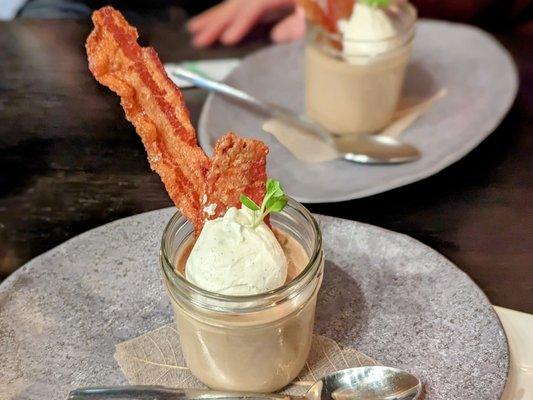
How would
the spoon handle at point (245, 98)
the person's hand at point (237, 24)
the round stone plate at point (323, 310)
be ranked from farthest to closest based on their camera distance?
the person's hand at point (237, 24) < the spoon handle at point (245, 98) < the round stone plate at point (323, 310)

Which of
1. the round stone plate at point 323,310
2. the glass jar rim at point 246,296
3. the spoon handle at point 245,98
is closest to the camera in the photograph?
the glass jar rim at point 246,296

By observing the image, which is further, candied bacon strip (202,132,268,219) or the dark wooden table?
the dark wooden table

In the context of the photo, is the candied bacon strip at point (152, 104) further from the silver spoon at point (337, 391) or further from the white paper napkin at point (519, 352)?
the white paper napkin at point (519, 352)

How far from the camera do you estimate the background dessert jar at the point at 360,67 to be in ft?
4.30

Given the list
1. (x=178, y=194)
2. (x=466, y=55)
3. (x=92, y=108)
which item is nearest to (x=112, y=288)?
(x=178, y=194)

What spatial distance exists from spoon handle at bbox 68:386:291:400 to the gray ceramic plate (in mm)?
411

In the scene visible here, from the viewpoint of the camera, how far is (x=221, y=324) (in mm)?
773

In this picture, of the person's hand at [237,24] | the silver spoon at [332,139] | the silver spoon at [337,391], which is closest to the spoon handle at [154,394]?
the silver spoon at [337,391]

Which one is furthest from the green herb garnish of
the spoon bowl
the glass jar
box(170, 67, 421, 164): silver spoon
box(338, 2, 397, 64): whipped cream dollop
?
the spoon bowl

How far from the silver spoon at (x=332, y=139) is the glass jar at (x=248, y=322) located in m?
0.45

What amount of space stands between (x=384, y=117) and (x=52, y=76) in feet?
2.35

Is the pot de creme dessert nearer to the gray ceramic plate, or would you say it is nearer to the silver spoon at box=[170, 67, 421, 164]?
the gray ceramic plate

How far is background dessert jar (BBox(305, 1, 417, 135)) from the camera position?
51.6 inches

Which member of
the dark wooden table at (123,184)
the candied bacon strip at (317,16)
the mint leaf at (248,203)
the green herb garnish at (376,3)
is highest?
the mint leaf at (248,203)
